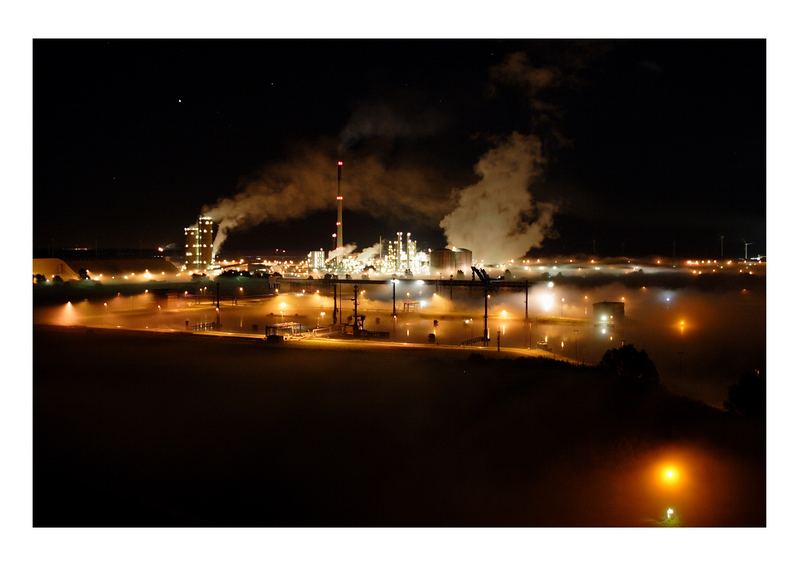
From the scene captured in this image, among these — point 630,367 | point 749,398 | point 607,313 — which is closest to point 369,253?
point 607,313

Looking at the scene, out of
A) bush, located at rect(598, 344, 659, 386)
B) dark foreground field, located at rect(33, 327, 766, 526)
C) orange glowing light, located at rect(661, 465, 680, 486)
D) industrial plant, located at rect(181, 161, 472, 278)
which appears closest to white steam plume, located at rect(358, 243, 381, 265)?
industrial plant, located at rect(181, 161, 472, 278)

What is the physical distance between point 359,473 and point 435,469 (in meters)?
0.70

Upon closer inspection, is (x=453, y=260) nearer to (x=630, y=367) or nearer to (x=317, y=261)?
(x=317, y=261)

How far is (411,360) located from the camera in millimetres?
9969

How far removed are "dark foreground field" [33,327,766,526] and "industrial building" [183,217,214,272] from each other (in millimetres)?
28883

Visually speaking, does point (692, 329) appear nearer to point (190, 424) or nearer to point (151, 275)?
point (190, 424)

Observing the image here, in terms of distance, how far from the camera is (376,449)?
6238 mm

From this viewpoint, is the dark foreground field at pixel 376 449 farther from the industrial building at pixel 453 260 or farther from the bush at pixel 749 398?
the industrial building at pixel 453 260

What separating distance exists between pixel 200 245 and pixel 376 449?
33438 mm

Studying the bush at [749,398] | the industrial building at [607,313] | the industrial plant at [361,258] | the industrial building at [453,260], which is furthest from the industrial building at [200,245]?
the bush at [749,398]
